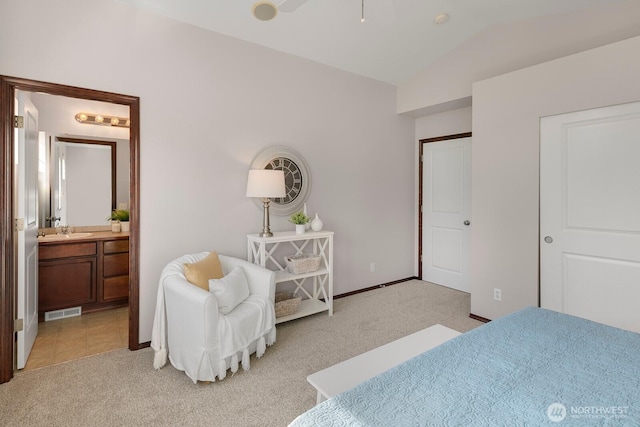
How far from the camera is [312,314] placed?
11.3ft

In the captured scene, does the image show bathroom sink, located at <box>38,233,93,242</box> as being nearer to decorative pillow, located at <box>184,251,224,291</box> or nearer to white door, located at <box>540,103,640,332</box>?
decorative pillow, located at <box>184,251,224,291</box>

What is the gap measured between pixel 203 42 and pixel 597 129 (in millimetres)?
3416

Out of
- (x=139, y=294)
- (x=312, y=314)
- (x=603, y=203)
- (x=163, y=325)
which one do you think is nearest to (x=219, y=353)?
(x=163, y=325)

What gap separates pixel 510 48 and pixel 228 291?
11.8 ft

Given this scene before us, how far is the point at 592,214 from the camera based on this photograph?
2.66m

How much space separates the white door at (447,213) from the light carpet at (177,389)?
5.20 ft

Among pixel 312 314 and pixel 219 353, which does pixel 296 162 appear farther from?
pixel 219 353

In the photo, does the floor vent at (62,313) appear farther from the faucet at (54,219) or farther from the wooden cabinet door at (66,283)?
the faucet at (54,219)

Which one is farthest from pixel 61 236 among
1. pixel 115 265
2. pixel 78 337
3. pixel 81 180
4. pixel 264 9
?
pixel 264 9

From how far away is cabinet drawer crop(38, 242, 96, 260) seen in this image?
333cm

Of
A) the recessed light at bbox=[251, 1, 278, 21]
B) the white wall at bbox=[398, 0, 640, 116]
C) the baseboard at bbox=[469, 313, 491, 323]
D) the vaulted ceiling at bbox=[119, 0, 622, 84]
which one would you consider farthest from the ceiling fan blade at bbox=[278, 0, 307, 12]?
the baseboard at bbox=[469, 313, 491, 323]

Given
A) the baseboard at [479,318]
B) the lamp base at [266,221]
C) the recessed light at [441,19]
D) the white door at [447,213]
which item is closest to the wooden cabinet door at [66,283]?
the lamp base at [266,221]

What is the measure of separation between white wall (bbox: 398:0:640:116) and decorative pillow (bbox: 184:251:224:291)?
3.25 metres

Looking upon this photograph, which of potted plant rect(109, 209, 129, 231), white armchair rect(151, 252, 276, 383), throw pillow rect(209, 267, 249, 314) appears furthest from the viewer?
potted plant rect(109, 209, 129, 231)
